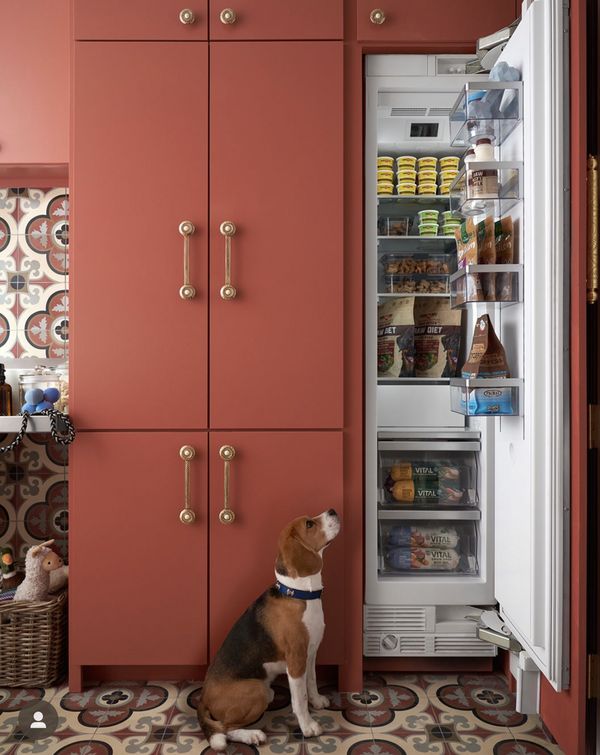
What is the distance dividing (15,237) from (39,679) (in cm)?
177

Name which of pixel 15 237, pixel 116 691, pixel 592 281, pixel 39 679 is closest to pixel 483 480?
pixel 592 281

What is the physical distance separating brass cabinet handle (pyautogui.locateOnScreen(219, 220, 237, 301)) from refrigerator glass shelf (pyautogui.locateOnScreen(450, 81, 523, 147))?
0.79m

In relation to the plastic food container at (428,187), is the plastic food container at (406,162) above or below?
above

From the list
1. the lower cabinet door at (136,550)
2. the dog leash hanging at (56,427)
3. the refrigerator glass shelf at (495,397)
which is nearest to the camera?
the refrigerator glass shelf at (495,397)

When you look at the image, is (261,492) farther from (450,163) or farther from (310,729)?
(450,163)

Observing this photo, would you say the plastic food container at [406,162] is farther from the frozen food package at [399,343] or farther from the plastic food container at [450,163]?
the frozen food package at [399,343]

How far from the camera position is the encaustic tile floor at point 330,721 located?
6.37ft

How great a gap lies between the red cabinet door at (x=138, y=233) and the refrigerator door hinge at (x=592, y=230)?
1.20 meters

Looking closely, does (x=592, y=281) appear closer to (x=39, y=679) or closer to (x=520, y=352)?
(x=520, y=352)

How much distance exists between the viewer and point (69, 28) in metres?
2.34

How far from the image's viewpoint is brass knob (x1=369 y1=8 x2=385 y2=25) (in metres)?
2.20

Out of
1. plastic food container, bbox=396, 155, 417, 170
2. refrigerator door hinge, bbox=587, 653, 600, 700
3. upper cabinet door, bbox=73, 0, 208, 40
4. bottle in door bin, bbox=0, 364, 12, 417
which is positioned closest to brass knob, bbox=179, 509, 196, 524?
bottle in door bin, bbox=0, 364, 12, 417

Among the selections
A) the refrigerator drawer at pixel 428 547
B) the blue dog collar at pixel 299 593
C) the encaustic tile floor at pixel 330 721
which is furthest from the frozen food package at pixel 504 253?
the encaustic tile floor at pixel 330 721

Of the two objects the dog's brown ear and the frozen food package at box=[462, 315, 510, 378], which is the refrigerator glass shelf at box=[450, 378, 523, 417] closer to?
the frozen food package at box=[462, 315, 510, 378]
